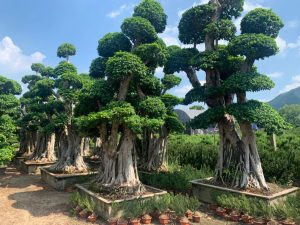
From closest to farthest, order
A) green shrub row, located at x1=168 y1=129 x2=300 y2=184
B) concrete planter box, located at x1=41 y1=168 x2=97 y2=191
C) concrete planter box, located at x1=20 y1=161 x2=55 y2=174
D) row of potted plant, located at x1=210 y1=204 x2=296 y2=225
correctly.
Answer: row of potted plant, located at x1=210 y1=204 x2=296 y2=225 < green shrub row, located at x1=168 y1=129 x2=300 y2=184 < concrete planter box, located at x1=41 y1=168 x2=97 y2=191 < concrete planter box, located at x1=20 y1=161 x2=55 y2=174

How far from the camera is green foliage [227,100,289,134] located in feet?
25.0

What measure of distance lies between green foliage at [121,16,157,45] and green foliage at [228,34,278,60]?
2.47m

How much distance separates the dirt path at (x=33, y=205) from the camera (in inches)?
281

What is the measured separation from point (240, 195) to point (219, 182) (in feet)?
4.26

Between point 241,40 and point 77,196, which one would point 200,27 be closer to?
point 241,40

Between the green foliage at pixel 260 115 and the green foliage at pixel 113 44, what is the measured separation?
12.7ft

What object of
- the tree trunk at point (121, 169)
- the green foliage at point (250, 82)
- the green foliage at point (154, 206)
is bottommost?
the green foliage at point (154, 206)

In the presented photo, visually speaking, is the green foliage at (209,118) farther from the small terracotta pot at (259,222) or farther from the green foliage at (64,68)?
the green foliage at (64,68)

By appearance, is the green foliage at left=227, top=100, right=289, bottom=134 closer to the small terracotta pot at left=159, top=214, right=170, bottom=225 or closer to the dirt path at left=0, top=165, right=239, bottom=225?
the dirt path at left=0, top=165, right=239, bottom=225

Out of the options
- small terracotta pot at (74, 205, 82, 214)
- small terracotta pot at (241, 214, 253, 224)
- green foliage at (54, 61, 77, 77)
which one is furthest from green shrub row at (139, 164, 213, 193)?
green foliage at (54, 61, 77, 77)

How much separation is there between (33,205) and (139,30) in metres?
5.93

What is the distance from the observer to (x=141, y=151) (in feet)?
43.2

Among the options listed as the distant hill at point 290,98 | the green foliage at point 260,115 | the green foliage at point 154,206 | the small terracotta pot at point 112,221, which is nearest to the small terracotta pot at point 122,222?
the small terracotta pot at point 112,221

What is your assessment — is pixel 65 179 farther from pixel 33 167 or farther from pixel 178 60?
pixel 178 60
